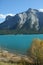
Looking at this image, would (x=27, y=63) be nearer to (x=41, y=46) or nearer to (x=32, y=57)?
(x=32, y=57)

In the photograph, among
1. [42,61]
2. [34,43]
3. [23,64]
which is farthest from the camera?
[34,43]

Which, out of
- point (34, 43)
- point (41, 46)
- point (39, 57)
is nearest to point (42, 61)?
point (39, 57)

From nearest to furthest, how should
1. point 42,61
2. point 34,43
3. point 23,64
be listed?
point 42,61 < point 23,64 < point 34,43

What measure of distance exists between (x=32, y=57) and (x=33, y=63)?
63 cm

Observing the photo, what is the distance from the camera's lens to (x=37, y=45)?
44.8ft

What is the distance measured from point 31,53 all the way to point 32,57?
0.34m

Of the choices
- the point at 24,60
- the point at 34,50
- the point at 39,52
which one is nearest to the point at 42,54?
the point at 39,52

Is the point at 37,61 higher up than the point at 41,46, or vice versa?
the point at 41,46

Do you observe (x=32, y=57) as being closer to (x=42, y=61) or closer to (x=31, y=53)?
(x=31, y=53)

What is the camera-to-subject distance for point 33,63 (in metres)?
13.1

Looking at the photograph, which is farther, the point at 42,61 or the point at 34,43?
the point at 34,43

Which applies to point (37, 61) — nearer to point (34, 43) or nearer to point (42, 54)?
point (42, 54)

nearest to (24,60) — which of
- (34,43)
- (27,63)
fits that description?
(27,63)

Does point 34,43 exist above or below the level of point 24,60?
above
